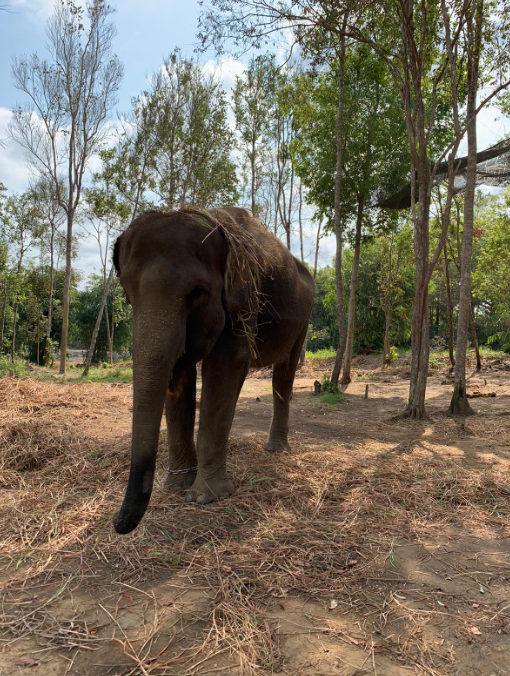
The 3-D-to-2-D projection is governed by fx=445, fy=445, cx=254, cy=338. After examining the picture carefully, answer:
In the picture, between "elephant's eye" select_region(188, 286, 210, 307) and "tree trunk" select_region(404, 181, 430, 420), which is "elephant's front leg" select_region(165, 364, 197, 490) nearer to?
"elephant's eye" select_region(188, 286, 210, 307)

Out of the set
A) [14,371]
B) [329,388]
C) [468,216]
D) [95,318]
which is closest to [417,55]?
[468,216]

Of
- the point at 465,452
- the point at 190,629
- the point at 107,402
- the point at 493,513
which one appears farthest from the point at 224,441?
the point at 107,402

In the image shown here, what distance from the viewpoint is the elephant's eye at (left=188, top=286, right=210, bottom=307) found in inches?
121

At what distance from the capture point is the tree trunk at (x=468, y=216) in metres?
8.34

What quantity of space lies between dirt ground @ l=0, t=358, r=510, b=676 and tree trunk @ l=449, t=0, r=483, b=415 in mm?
3884

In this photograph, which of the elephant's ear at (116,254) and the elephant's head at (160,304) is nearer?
the elephant's head at (160,304)

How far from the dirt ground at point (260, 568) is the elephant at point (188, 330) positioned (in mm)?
421

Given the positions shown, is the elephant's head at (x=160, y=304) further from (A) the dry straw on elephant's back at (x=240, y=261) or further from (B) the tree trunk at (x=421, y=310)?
(B) the tree trunk at (x=421, y=310)

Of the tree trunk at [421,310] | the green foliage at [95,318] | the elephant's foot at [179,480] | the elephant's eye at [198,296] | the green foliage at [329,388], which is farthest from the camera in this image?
the green foliage at [95,318]

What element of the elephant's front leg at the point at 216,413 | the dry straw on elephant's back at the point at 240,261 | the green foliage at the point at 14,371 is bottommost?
the green foliage at the point at 14,371

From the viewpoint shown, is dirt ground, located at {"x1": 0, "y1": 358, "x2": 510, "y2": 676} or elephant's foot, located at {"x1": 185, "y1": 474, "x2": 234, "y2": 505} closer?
dirt ground, located at {"x1": 0, "y1": 358, "x2": 510, "y2": 676}

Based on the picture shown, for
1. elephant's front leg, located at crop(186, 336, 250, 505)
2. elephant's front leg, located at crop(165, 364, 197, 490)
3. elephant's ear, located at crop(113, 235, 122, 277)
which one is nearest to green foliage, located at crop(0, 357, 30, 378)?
elephant's front leg, located at crop(165, 364, 197, 490)

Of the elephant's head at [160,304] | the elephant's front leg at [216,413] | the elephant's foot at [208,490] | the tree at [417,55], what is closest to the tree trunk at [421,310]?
the tree at [417,55]

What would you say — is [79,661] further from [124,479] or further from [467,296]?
[467,296]
